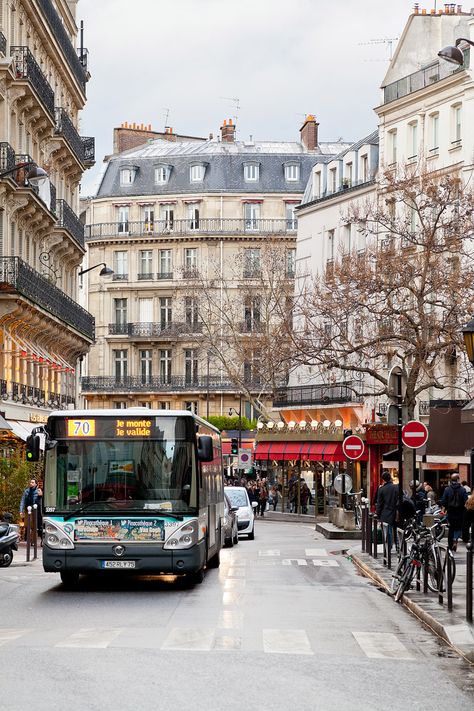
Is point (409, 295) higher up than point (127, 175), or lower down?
lower down

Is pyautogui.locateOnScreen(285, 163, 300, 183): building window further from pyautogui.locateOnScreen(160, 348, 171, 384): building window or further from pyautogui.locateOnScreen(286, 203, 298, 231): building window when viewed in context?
pyautogui.locateOnScreen(160, 348, 171, 384): building window

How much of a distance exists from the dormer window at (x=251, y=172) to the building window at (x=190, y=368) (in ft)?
39.6

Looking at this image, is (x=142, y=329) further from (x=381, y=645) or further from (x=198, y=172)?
(x=381, y=645)

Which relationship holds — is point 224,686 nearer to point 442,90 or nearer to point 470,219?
point 470,219

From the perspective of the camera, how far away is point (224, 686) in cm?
1194

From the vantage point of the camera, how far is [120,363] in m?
99.1

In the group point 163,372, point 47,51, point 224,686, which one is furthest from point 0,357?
point 163,372

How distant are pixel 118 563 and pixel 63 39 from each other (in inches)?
1456

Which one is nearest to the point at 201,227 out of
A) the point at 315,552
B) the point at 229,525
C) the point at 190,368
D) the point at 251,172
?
the point at 251,172

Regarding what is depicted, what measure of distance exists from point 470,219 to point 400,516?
1612 centimetres

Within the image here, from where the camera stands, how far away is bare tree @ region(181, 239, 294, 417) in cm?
7012

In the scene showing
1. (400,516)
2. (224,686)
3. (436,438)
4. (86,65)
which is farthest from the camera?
(86,65)

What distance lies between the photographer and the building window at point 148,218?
325 ft

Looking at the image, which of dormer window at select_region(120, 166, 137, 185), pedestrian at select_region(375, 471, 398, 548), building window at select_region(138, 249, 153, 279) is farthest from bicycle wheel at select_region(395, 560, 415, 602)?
dormer window at select_region(120, 166, 137, 185)
